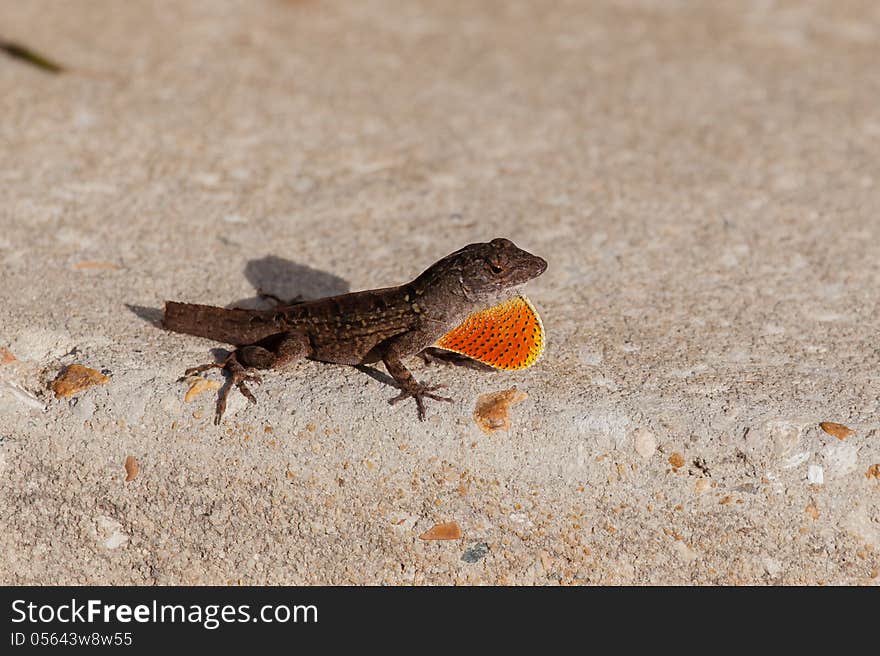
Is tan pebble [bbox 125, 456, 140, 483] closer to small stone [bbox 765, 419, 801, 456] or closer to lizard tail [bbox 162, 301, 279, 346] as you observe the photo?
lizard tail [bbox 162, 301, 279, 346]

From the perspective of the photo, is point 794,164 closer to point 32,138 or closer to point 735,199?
point 735,199

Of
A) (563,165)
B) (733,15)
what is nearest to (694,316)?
(563,165)

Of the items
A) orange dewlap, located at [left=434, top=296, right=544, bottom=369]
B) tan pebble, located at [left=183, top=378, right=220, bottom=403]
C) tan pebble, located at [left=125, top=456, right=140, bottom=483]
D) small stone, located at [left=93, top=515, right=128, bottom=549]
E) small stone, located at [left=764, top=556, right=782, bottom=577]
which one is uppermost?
orange dewlap, located at [left=434, top=296, right=544, bottom=369]

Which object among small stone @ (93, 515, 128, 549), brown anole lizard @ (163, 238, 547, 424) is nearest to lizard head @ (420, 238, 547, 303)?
brown anole lizard @ (163, 238, 547, 424)

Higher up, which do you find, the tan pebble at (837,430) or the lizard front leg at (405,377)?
the tan pebble at (837,430)

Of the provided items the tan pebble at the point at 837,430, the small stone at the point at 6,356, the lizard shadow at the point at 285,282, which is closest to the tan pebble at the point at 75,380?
the small stone at the point at 6,356

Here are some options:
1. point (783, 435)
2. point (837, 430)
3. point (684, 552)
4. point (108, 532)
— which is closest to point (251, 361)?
point (108, 532)

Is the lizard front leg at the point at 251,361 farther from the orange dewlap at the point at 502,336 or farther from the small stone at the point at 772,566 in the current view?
the small stone at the point at 772,566
